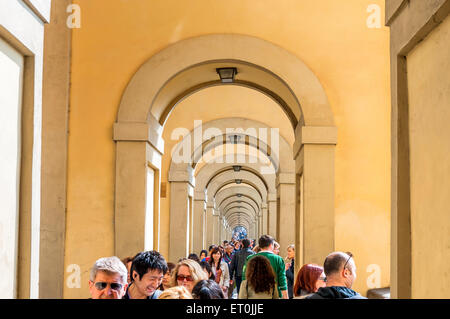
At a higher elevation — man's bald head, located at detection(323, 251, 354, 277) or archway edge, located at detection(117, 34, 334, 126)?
archway edge, located at detection(117, 34, 334, 126)

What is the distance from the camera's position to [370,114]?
8.00 metres

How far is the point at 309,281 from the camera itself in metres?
5.10

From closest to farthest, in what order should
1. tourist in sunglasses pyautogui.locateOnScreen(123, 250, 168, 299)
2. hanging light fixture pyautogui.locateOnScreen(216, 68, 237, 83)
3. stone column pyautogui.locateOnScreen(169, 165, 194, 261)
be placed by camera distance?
tourist in sunglasses pyautogui.locateOnScreen(123, 250, 168, 299), hanging light fixture pyautogui.locateOnScreen(216, 68, 237, 83), stone column pyautogui.locateOnScreen(169, 165, 194, 261)

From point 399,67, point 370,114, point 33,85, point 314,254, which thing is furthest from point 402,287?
point 370,114

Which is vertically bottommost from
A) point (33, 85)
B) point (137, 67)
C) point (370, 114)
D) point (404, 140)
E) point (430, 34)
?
point (404, 140)

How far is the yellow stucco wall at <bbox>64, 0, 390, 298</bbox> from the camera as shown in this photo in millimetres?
7824

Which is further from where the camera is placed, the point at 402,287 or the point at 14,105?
the point at 402,287

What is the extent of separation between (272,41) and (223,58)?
2.42ft

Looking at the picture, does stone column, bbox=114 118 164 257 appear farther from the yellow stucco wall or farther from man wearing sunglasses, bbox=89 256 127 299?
man wearing sunglasses, bbox=89 256 127 299

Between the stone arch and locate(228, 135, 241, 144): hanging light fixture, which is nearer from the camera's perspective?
the stone arch

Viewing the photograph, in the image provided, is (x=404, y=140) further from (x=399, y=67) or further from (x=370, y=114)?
(x=370, y=114)

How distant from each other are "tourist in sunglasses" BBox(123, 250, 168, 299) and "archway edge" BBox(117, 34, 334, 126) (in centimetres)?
384

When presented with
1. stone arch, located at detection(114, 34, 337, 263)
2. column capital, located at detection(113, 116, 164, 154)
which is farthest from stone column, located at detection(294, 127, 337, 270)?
column capital, located at detection(113, 116, 164, 154)

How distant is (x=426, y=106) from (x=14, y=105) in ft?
8.35
